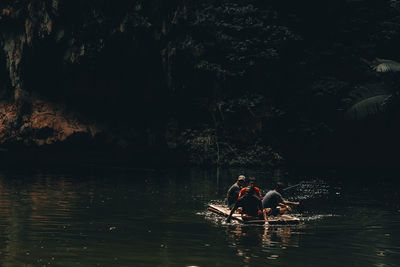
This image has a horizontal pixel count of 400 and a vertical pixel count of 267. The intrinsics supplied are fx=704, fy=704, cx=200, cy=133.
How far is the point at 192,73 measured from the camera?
133 feet

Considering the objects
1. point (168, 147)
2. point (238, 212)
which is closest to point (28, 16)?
point (168, 147)

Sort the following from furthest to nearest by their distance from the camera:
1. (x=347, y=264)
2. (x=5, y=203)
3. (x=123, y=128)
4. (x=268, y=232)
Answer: (x=123, y=128) → (x=5, y=203) → (x=268, y=232) → (x=347, y=264)

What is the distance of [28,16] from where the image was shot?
3981cm

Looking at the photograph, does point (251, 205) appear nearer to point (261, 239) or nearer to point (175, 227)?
point (175, 227)

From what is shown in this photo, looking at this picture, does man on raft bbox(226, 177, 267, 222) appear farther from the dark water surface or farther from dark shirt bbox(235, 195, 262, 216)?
the dark water surface

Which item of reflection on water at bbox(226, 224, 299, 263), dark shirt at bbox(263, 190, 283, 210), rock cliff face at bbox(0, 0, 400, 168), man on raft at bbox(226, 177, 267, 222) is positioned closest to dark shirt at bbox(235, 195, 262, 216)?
man on raft at bbox(226, 177, 267, 222)

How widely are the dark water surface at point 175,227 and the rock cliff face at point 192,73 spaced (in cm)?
1111

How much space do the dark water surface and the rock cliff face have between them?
1111 centimetres

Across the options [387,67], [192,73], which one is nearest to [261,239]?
[387,67]

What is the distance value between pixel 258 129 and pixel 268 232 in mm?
23499

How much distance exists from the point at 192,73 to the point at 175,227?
24.1 m

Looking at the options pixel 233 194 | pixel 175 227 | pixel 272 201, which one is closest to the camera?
pixel 175 227

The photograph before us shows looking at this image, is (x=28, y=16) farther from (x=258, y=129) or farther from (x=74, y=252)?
(x=74, y=252)

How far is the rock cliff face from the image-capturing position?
3947 centimetres
